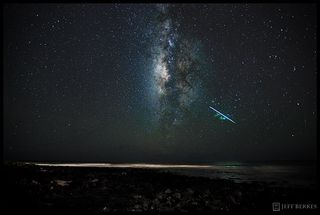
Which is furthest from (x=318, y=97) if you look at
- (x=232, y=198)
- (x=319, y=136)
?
(x=232, y=198)

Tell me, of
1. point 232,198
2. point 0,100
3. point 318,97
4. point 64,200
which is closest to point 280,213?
point 318,97

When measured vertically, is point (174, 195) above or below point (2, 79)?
below

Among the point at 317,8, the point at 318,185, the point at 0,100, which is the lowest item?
the point at 318,185

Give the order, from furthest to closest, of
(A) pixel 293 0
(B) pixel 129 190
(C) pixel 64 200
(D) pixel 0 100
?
(B) pixel 129 190 < (C) pixel 64 200 < (D) pixel 0 100 < (A) pixel 293 0

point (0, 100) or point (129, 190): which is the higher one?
point (0, 100)

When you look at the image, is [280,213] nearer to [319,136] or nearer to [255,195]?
[319,136]

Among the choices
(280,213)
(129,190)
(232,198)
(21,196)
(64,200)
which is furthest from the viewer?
(129,190)

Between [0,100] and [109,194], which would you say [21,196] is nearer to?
[0,100]

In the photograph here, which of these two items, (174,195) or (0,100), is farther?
(174,195)

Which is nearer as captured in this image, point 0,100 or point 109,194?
point 0,100
